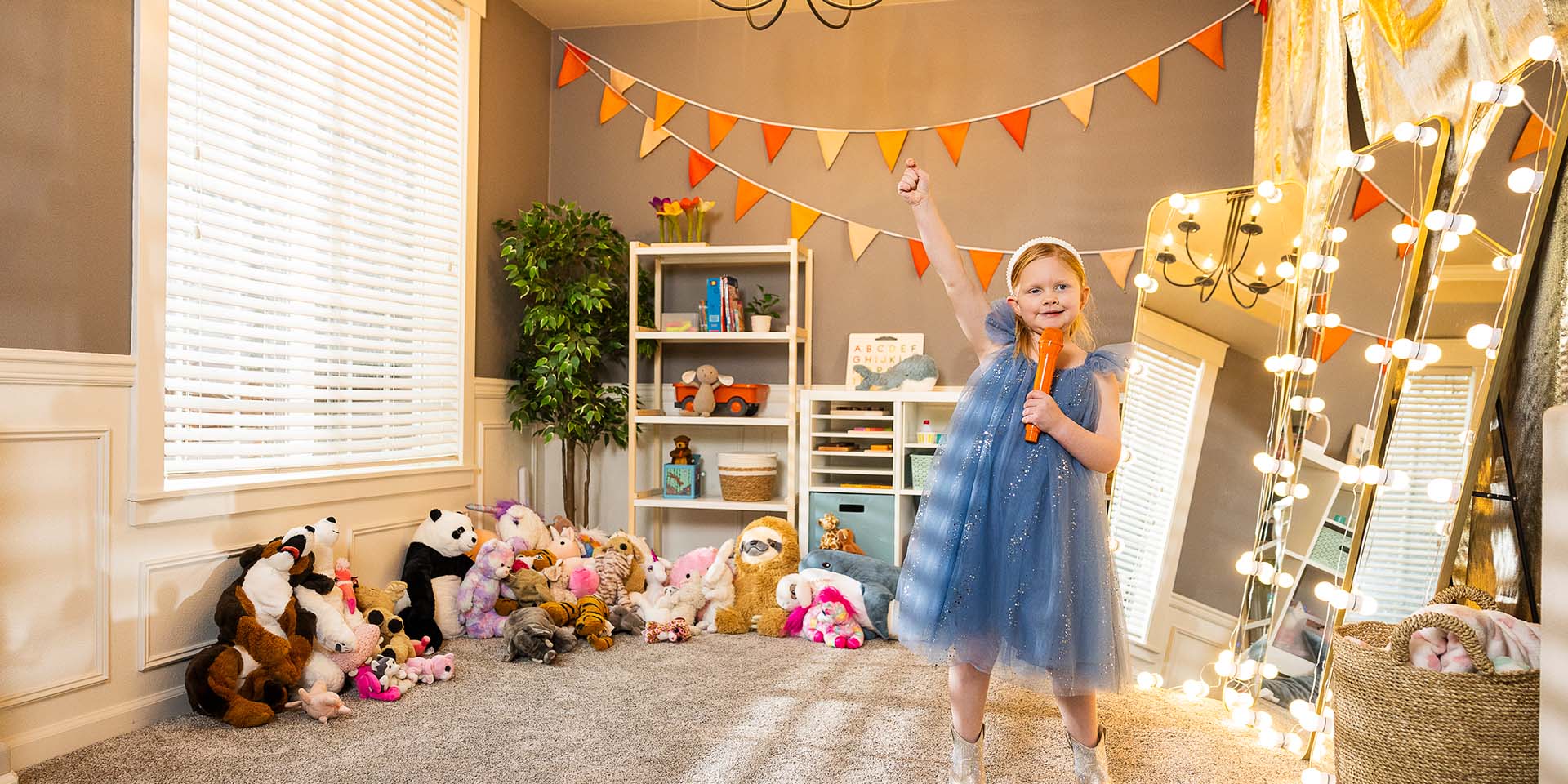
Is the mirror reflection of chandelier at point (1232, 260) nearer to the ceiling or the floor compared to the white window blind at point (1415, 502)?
nearer to the ceiling

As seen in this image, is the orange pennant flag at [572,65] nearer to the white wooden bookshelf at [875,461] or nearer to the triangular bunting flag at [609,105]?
the triangular bunting flag at [609,105]

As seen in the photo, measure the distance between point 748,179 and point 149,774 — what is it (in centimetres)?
294

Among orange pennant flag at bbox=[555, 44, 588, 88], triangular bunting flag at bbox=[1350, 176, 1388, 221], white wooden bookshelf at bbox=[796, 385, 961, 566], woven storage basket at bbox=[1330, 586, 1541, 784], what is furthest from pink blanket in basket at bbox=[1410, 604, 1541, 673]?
orange pennant flag at bbox=[555, 44, 588, 88]

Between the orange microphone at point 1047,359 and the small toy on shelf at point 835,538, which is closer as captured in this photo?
the orange microphone at point 1047,359

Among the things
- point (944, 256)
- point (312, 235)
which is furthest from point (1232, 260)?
point (312, 235)

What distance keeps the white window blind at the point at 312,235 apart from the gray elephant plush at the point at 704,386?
0.90m

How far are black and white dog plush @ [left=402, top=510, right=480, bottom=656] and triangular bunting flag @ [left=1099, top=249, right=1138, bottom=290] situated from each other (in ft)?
8.32

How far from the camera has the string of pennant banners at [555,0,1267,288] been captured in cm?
379

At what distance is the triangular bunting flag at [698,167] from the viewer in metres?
4.22

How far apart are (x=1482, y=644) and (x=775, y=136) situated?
3.18 meters

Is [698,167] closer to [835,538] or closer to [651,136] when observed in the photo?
[651,136]

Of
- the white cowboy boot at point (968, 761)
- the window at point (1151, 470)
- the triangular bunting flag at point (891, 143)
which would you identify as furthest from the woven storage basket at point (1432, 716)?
the triangular bunting flag at point (891, 143)

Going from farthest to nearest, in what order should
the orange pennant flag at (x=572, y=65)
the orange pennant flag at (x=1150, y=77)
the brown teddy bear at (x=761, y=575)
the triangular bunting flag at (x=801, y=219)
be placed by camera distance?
the orange pennant flag at (x=572, y=65), the triangular bunting flag at (x=801, y=219), the orange pennant flag at (x=1150, y=77), the brown teddy bear at (x=761, y=575)

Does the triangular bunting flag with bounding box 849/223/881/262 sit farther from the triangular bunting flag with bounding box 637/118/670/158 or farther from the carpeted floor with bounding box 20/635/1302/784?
the carpeted floor with bounding box 20/635/1302/784
